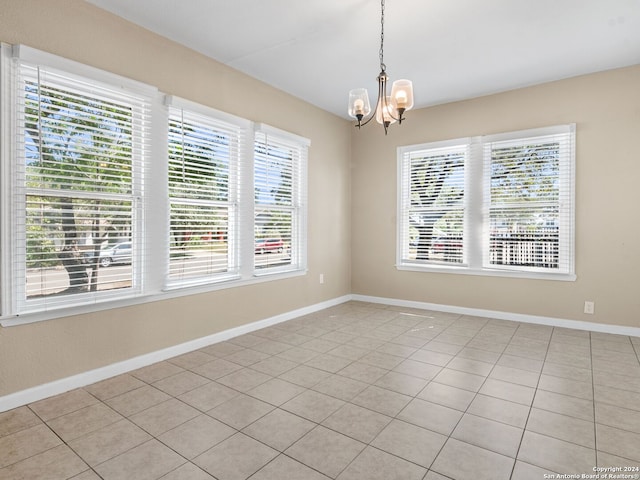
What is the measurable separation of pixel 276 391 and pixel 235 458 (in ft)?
2.48

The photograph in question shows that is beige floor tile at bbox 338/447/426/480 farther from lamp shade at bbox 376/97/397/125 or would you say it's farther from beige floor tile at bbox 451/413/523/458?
lamp shade at bbox 376/97/397/125

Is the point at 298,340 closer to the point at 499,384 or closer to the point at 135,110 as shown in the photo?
the point at 499,384

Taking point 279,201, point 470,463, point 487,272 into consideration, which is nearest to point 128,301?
point 279,201

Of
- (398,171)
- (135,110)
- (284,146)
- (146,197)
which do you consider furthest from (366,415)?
(398,171)

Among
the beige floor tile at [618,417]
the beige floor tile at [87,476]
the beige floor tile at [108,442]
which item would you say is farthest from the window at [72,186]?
the beige floor tile at [618,417]

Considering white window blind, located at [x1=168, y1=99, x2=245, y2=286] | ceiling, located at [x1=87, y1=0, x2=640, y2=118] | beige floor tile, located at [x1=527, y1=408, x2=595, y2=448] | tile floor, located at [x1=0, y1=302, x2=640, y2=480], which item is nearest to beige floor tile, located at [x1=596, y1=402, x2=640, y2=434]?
tile floor, located at [x1=0, y1=302, x2=640, y2=480]

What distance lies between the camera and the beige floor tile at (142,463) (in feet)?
5.70

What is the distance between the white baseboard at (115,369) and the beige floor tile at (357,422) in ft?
5.69

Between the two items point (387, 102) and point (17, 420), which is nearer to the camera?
point (17, 420)

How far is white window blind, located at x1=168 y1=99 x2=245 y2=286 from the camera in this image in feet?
10.8

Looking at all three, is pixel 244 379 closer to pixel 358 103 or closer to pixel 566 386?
pixel 358 103

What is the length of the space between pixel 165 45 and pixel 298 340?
303 cm

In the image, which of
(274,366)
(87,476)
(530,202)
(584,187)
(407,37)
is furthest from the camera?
(530,202)

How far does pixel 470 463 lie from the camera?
1822 millimetres
